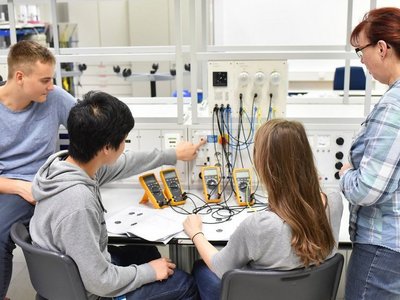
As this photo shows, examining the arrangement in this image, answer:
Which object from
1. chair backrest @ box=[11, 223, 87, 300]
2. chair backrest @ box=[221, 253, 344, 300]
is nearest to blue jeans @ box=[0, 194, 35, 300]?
chair backrest @ box=[11, 223, 87, 300]

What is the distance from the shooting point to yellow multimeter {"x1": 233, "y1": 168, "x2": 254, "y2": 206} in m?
2.12

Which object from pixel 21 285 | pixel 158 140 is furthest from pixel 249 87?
pixel 21 285

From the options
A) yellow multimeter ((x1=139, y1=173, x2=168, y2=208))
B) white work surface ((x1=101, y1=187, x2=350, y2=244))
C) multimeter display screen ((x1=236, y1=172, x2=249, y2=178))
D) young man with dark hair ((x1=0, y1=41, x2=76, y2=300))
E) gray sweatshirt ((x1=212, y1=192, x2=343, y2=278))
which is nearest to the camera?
gray sweatshirt ((x1=212, y1=192, x2=343, y2=278))

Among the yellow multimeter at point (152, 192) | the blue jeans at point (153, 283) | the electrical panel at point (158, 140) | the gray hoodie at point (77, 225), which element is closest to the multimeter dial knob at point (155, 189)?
the yellow multimeter at point (152, 192)

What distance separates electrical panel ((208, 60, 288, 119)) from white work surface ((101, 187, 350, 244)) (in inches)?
17.8

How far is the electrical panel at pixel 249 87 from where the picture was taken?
2148mm

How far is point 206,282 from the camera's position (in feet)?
5.49

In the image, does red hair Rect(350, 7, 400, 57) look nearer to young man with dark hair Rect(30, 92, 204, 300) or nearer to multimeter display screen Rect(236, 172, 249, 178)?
young man with dark hair Rect(30, 92, 204, 300)

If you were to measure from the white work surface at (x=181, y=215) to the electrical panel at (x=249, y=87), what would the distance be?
0.45 m

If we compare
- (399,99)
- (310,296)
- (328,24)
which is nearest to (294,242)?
(310,296)

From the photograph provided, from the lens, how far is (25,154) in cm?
209

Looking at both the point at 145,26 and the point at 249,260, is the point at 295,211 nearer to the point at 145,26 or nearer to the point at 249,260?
the point at 249,260

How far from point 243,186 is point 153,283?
0.74 m

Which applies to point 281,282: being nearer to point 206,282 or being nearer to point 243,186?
point 206,282
